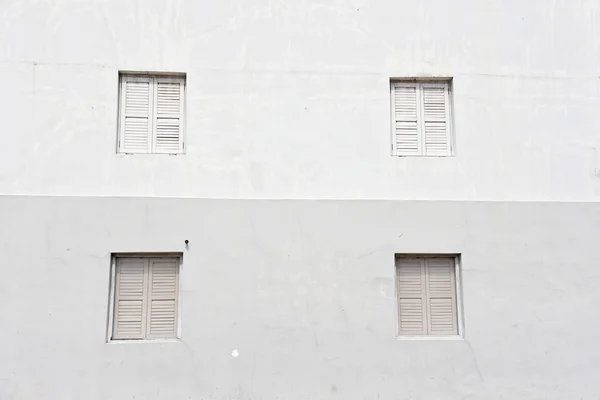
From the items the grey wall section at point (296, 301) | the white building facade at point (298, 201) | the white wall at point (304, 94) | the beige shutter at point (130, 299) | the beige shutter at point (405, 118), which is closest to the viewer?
the grey wall section at point (296, 301)

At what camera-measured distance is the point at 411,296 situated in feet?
25.7

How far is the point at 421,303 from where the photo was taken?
7828 millimetres

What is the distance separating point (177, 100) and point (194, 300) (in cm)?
270

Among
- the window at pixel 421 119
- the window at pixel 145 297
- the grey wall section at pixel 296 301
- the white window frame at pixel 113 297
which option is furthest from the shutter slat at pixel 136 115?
the window at pixel 421 119

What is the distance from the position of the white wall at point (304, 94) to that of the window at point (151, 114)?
0.58ft

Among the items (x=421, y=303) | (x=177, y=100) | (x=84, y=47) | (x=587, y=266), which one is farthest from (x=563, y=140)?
(x=84, y=47)

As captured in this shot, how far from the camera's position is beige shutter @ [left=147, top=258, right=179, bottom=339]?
24.6 feet

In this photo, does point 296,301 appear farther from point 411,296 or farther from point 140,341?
point 140,341

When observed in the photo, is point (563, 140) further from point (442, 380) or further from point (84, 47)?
point (84, 47)

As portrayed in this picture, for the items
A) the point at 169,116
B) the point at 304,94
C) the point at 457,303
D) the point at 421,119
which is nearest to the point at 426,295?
the point at 457,303

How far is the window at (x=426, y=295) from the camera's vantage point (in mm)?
7777

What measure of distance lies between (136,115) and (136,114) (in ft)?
0.05

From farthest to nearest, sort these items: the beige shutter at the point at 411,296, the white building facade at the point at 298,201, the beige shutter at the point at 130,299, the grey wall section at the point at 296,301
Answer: the beige shutter at the point at 411,296
the beige shutter at the point at 130,299
the white building facade at the point at 298,201
the grey wall section at the point at 296,301

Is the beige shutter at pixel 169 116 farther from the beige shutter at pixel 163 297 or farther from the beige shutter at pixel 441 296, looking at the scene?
the beige shutter at pixel 441 296
